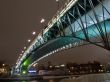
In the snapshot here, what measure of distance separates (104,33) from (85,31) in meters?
4.10

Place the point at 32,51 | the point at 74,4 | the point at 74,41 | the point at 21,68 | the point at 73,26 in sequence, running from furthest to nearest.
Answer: the point at 21,68 → the point at 32,51 → the point at 74,41 → the point at 73,26 → the point at 74,4

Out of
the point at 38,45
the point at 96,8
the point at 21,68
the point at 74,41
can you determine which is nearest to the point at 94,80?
the point at 96,8

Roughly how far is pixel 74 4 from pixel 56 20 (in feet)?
40.5

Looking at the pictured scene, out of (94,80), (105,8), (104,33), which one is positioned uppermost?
(105,8)

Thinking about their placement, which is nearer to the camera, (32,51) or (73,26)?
(73,26)

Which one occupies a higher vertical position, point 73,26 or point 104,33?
point 73,26

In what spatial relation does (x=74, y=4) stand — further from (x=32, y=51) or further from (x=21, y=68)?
(x=21, y=68)

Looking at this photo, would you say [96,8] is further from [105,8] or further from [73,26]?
[73,26]

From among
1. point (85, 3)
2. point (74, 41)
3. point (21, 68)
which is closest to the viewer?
point (85, 3)

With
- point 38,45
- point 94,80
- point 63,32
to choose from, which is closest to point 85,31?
point 63,32

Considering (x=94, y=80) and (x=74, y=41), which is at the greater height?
(x=74, y=41)

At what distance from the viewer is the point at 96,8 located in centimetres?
3997

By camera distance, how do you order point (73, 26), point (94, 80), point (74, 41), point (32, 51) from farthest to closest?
point (32, 51) < point (74, 41) < point (73, 26) < point (94, 80)

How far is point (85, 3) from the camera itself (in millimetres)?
38531
